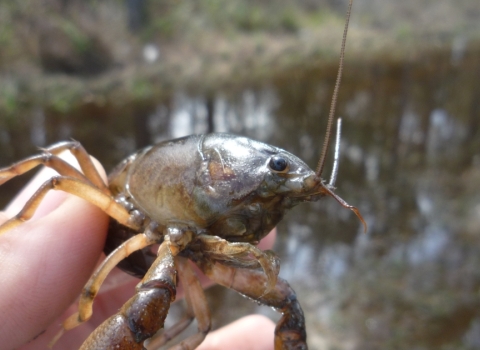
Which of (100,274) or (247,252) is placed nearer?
(247,252)

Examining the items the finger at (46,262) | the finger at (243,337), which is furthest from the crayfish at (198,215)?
the finger at (243,337)

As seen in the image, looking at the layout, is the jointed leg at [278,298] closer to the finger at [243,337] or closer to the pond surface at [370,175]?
the finger at [243,337]

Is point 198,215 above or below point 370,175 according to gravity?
above

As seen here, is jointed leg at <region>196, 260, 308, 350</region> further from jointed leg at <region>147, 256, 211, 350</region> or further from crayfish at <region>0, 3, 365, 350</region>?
jointed leg at <region>147, 256, 211, 350</region>

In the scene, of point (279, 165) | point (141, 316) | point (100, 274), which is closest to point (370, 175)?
point (279, 165)

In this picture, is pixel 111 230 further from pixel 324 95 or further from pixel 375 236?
pixel 324 95

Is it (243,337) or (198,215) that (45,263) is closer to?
(198,215)
